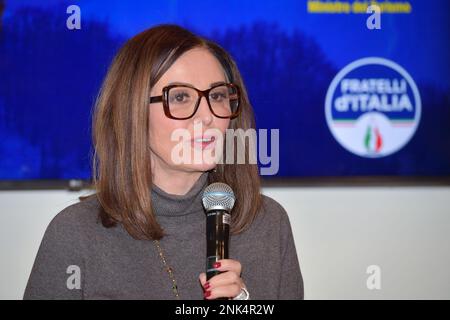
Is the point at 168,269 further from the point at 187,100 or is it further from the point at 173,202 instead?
the point at 187,100

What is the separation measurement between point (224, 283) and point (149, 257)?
1.56 feet

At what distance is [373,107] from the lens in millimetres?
2697

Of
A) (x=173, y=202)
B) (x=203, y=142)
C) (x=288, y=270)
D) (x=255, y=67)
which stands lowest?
(x=288, y=270)

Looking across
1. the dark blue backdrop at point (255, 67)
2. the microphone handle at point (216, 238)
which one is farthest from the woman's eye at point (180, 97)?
the dark blue backdrop at point (255, 67)

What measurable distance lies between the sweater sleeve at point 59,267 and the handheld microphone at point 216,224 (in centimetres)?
45

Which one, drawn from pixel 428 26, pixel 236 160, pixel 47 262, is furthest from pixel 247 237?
pixel 428 26

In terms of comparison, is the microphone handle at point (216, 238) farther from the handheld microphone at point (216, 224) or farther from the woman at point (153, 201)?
the woman at point (153, 201)

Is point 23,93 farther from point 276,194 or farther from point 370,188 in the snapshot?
point 370,188

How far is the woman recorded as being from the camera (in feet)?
5.72

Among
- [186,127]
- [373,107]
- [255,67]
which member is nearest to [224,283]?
[186,127]

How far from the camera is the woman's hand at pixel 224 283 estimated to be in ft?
4.50

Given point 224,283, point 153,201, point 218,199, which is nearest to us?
point 224,283

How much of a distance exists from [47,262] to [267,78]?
51.8 inches

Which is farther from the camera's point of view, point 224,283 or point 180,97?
point 180,97
